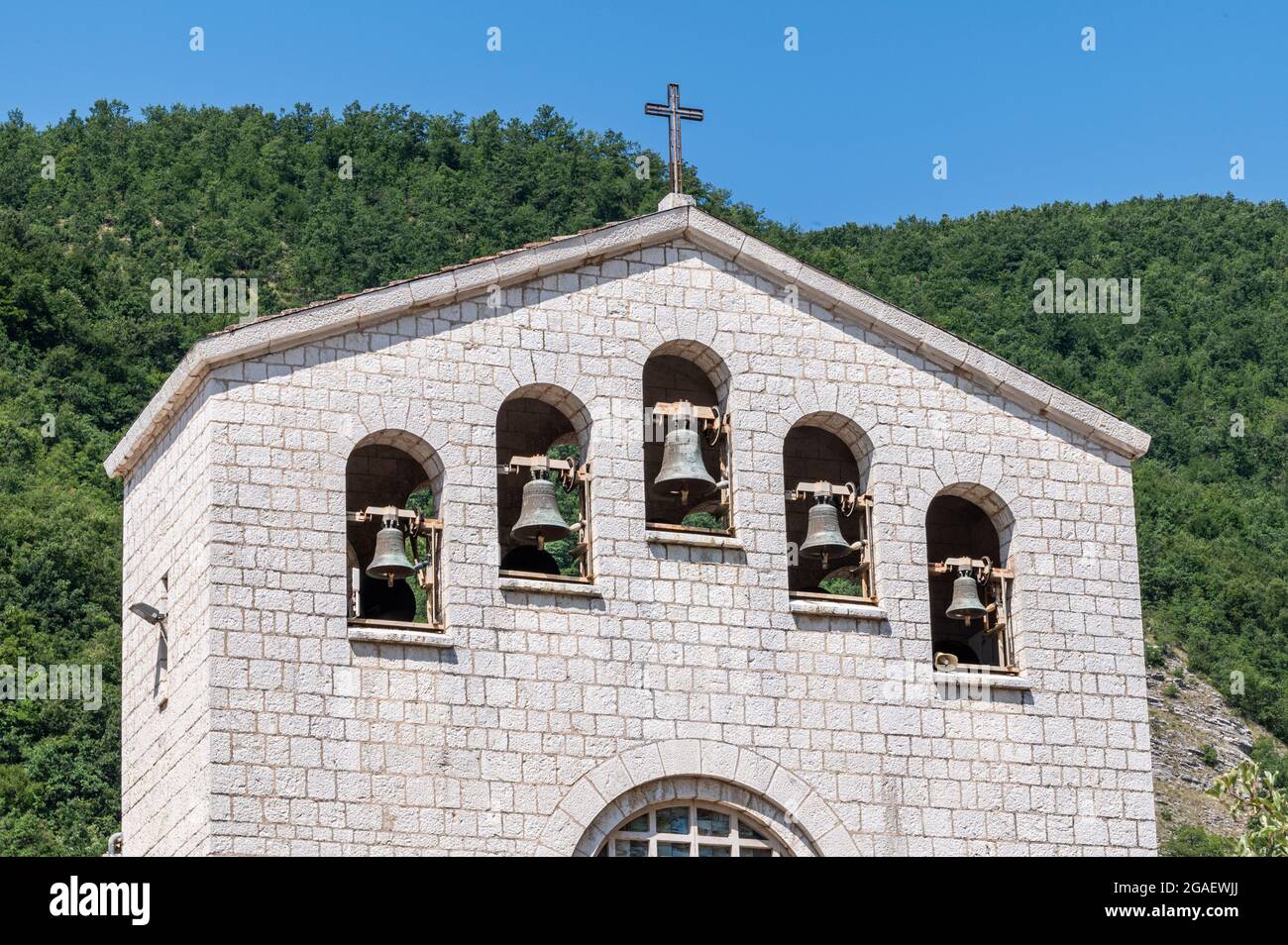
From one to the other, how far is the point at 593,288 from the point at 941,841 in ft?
18.5

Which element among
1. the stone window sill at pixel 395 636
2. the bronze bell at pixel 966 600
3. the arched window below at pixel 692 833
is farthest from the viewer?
the bronze bell at pixel 966 600

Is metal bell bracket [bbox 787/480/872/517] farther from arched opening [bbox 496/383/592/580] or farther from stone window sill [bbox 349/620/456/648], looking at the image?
stone window sill [bbox 349/620/456/648]

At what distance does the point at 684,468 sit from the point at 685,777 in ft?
9.01

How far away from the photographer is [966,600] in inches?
884

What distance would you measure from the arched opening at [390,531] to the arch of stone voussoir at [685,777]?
6.17 feet

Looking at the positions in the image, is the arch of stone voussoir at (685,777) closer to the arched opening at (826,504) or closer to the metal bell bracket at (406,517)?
the arched opening at (826,504)

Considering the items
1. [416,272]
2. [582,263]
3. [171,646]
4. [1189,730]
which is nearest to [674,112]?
[582,263]

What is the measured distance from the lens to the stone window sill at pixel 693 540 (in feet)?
70.3

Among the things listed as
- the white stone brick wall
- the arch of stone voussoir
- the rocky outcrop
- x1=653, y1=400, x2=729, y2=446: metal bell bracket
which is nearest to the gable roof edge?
the white stone brick wall

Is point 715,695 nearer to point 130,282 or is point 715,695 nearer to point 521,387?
point 521,387

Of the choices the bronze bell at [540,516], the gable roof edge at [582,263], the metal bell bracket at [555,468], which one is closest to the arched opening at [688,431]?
the metal bell bracket at [555,468]

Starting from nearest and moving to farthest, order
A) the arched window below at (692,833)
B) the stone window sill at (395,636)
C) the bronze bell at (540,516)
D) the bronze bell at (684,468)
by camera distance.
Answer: the stone window sill at (395,636), the arched window below at (692,833), the bronze bell at (540,516), the bronze bell at (684,468)

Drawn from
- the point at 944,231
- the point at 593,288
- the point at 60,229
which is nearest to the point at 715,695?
the point at 593,288

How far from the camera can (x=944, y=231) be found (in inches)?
2771
